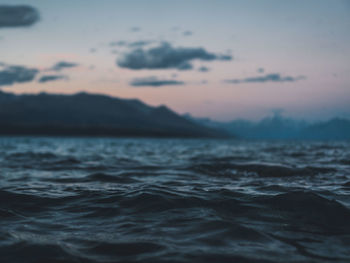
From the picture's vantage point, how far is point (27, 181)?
435 inches

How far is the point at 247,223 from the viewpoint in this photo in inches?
222

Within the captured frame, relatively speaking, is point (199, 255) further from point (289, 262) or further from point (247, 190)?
point (247, 190)

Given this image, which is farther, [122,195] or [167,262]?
[122,195]

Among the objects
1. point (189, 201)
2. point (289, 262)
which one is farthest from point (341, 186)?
point (289, 262)

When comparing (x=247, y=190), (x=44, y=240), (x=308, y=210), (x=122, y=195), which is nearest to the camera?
(x=44, y=240)

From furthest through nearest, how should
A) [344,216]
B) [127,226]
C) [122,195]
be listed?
[122,195] < [344,216] < [127,226]

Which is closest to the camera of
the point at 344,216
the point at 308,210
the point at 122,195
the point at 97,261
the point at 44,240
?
the point at 97,261

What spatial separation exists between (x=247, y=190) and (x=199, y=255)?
5.30 metres

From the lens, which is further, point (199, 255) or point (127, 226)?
point (127, 226)

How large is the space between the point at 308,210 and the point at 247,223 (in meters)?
1.85

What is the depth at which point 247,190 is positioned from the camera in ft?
29.6

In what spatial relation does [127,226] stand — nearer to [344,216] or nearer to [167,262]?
[167,262]

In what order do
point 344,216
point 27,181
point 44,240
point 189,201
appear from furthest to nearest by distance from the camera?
point 27,181, point 189,201, point 344,216, point 44,240

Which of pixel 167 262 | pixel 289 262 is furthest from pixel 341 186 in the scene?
pixel 167 262
